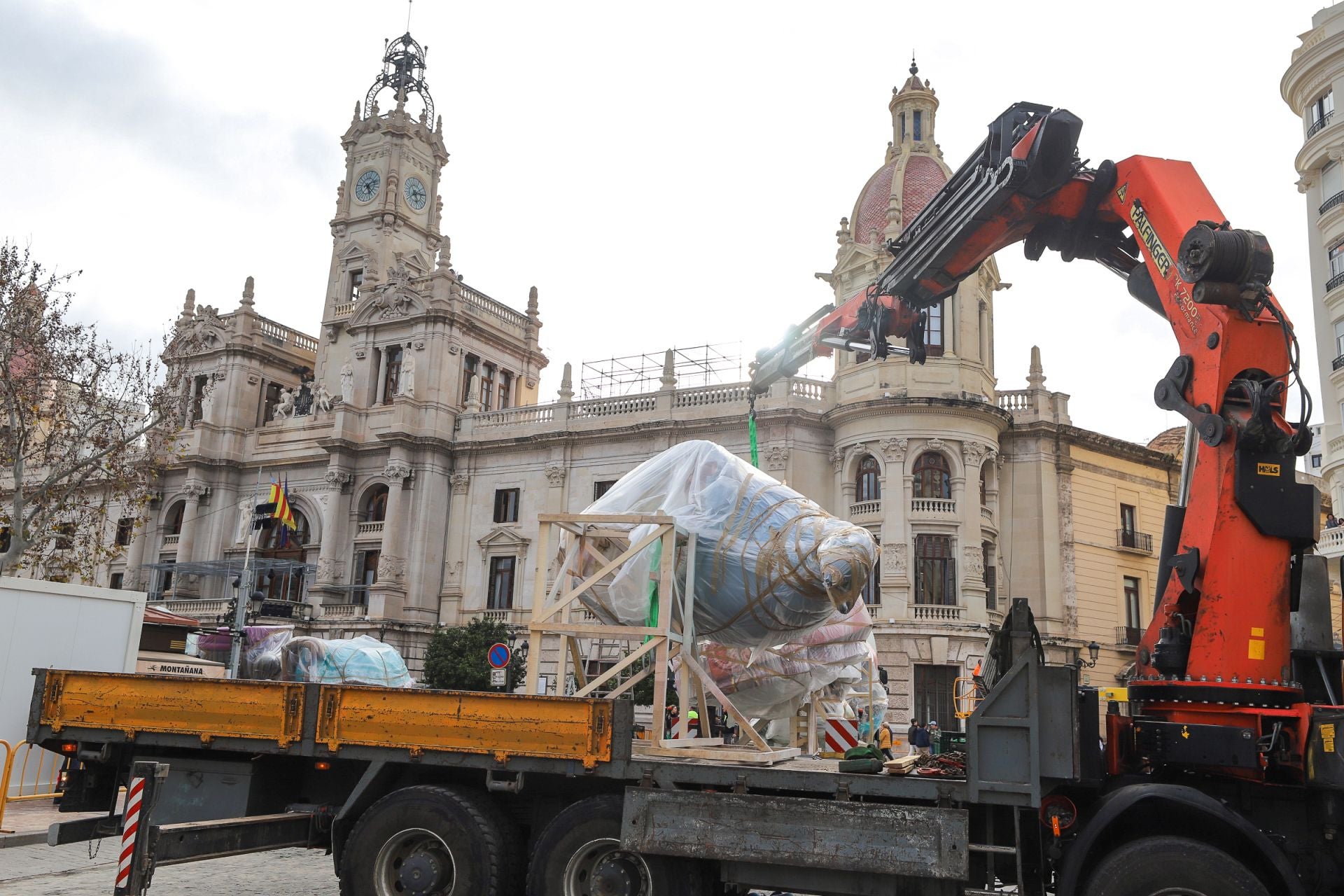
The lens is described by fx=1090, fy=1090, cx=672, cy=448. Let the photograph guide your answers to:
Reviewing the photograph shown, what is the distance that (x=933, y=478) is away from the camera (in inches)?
1377

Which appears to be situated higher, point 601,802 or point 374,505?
point 374,505

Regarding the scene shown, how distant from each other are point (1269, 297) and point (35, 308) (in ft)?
79.4

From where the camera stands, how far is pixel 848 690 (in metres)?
21.4

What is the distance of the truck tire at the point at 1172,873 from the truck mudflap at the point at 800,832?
944 mm

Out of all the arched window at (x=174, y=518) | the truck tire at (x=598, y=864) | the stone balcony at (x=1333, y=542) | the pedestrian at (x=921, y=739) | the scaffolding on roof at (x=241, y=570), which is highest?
the arched window at (x=174, y=518)

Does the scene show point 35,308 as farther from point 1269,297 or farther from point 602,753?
point 1269,297

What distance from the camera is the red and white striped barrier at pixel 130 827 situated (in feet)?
27.3

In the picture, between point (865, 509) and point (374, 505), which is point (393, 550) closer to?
point (374, 505)

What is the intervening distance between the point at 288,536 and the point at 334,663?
75.5 ft

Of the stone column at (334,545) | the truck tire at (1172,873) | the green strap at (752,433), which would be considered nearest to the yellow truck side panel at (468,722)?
the truck tire at (1172,873)

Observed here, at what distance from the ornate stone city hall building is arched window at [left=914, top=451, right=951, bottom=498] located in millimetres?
66

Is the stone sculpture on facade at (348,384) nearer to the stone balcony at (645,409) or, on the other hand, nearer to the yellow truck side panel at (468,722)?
the stone balcony at (645,409)

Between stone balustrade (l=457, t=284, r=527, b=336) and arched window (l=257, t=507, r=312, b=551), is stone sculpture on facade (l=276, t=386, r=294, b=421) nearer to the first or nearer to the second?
arched window (l=257, t=507, r=312, b=551)

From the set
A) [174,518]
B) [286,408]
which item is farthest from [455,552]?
[174,518]
